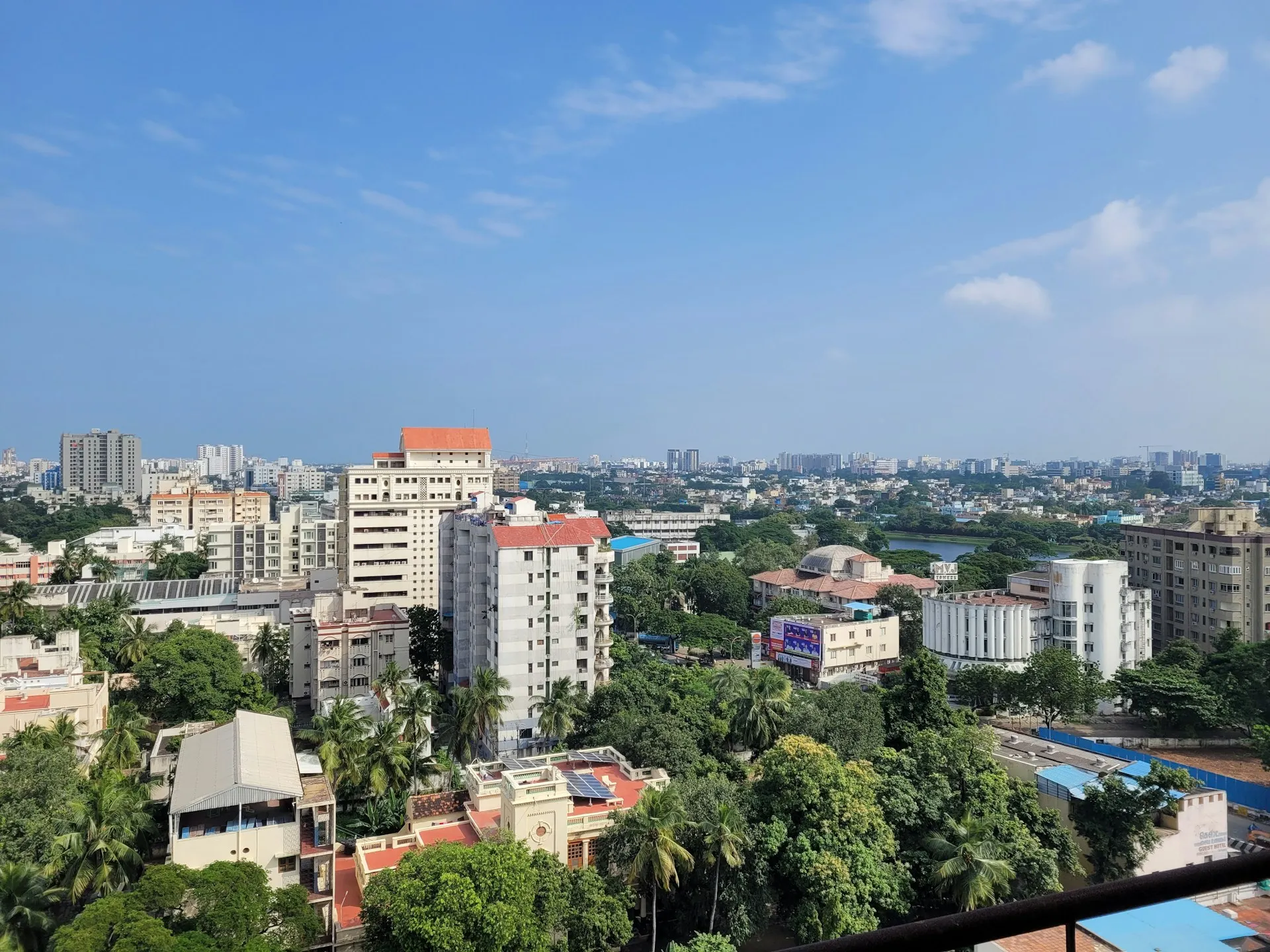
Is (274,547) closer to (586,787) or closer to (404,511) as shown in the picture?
(404,511)

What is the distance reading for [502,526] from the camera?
12.0m

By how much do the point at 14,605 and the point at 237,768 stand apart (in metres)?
9.99

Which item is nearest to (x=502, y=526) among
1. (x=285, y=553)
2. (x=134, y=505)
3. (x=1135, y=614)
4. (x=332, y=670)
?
(x=332, y=670)

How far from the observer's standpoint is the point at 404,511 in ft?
58.9

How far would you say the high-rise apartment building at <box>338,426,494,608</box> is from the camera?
17.7 meters

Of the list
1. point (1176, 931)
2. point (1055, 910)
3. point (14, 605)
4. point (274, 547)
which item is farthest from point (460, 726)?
point (274, 547)

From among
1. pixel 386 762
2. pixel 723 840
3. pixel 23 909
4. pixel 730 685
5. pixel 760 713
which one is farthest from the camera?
pixel 730 685

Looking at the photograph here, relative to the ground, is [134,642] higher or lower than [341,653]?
higher

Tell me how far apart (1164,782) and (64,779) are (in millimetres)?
9112

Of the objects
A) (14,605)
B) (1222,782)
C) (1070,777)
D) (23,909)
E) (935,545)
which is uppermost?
(14,605)

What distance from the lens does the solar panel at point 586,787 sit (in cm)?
747

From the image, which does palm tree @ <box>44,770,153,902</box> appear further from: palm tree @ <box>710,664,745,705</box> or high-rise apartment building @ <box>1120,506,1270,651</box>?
high-rise apartment building @ <box>1120,506,1270,651</box>

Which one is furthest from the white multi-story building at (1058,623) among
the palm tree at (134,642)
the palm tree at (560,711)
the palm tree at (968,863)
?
the palm tree at (134,642)

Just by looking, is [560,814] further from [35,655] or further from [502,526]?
[35,655]
